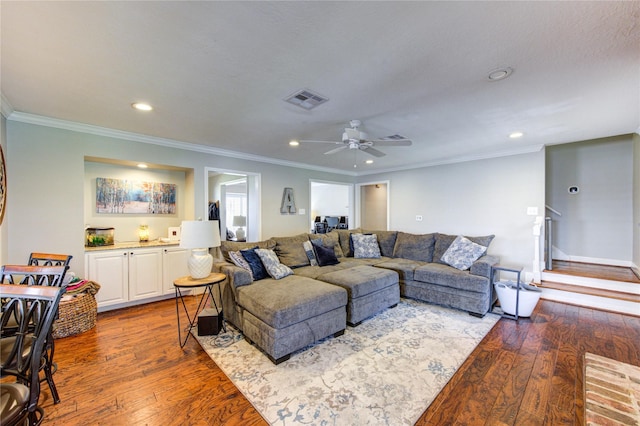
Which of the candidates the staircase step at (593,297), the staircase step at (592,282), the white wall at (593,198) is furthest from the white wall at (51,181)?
the white wall at (593,198)

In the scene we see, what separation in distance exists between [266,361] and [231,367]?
31cm

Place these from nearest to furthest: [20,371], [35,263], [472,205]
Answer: [20,371], [35,263], [472,205]

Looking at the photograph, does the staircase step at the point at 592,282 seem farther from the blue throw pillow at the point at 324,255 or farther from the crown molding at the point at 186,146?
the blue throw pillow at the point at 324,255

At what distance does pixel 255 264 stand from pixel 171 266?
1701mm

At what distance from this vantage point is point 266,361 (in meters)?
2.42

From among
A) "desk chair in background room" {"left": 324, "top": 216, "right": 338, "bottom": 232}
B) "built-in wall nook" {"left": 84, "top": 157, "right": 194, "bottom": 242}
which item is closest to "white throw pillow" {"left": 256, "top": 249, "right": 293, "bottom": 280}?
"built-in wall nook" {"left": 84, "top": 157, "right": 194, "bottom": 242}

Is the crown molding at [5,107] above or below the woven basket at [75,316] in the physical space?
above

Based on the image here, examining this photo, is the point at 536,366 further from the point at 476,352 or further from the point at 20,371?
the point at 20,371

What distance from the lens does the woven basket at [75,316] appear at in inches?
111

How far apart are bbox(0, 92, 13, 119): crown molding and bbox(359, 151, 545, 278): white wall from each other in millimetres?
6124

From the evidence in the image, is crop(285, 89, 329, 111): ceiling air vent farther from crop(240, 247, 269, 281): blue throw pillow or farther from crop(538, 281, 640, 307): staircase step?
crop(538, 281, 640, 307): staircase step

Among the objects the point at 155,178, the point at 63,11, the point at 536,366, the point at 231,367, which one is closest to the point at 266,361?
the point at 231,367

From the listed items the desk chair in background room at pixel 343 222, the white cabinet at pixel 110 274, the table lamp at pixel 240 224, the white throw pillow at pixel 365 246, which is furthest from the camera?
the desk chair in background room at pixel 343 222

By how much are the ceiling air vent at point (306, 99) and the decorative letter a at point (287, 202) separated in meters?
2.95
